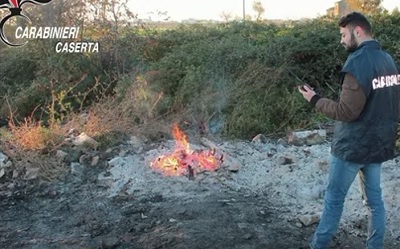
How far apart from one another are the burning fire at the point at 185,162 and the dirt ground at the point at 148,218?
0.42 ft

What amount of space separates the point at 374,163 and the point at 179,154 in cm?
307

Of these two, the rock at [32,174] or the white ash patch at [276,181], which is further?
the rock at [32,174]

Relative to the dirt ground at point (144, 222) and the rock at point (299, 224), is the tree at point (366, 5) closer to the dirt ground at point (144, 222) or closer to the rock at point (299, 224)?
the dirt ground at point (144, 222)

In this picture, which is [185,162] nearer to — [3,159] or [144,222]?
[144,222]

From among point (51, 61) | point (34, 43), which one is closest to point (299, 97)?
point (51, 61)

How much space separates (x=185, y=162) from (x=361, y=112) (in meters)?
3.02

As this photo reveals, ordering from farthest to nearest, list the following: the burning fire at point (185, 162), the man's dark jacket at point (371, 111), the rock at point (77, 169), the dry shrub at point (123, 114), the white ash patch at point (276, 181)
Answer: the dry shrub at point (123, 114)
the rock at point (77, 169)
the burning fire at point (185, 162)
the white ash patch at point (276, 181)
the man's dark jacket at point (371, 111)

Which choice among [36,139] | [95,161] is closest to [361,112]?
[95,161]

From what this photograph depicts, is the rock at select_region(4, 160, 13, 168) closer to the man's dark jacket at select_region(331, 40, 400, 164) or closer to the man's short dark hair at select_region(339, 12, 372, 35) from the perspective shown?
the man's dark jacket at select_region(331, 40, 400, 164)

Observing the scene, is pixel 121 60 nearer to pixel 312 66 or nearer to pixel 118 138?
pixel 118 138

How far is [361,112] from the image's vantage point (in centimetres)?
354

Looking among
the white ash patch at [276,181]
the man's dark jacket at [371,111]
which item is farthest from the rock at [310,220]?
the man's dark jacket at [371,111]

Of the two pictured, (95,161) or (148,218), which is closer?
(148,218)

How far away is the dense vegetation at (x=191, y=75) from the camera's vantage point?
8711mm
